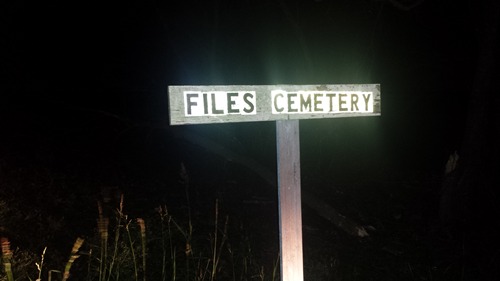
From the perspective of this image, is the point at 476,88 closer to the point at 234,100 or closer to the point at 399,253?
the point at 399,253

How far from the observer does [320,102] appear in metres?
3.08

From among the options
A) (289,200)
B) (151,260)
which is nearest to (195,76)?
(151,260)

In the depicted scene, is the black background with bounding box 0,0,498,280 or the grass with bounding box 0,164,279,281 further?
the black background with bounding box 0,0,498,280

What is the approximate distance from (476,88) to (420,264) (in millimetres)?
2861

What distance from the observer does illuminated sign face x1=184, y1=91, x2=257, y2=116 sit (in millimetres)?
2703

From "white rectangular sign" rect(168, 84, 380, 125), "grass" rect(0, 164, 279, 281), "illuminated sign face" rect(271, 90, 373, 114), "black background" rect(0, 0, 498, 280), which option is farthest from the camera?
"black background" rect(0, 0, 498, 280)

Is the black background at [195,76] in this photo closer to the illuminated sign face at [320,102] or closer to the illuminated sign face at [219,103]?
the illuminated sign face at [320,102]

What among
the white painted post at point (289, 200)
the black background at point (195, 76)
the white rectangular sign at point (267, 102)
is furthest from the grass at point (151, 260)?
the black background at point (195, 76)

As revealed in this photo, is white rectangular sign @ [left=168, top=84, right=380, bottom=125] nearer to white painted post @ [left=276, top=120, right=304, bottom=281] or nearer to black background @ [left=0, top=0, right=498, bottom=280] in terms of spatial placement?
white painted post @ [left=276, top=120, right=304, bottom=281]

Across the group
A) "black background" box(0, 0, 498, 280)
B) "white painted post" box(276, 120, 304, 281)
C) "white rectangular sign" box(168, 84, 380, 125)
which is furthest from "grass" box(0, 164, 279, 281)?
"black background" box(0, 0, 498, 280)

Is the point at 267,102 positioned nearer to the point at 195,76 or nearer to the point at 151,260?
the point at 151,260

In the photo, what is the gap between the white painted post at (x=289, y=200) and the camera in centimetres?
301

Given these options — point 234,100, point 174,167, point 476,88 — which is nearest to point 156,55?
point 174,167

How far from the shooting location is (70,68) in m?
9.46
